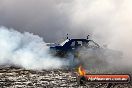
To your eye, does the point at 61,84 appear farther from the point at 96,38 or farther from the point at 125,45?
the point at 96,38

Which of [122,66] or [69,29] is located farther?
[69,29]

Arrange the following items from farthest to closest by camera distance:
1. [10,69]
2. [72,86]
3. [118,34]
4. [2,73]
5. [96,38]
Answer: [96,38]
[118,34]
[10,69]
[2,73]
[72,86]

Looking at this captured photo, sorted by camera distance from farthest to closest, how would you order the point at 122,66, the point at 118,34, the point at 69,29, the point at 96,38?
the point at 69,29 → the point at 96,38 → the point at 118,34 → the point at 122,66

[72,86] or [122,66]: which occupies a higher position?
[122,66]

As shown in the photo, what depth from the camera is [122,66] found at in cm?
2731

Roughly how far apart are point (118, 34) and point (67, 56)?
25.7ft

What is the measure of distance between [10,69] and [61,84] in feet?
23.0

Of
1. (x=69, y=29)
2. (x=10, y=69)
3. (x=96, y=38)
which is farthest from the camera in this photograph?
(x=69, y=29)

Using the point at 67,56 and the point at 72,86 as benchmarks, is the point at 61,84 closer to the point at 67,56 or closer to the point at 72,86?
the point at 72,86

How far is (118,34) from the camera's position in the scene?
33969 mm

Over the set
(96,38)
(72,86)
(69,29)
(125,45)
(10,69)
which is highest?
(69,29)

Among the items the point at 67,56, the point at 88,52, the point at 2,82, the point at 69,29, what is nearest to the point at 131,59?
the point at 88,52

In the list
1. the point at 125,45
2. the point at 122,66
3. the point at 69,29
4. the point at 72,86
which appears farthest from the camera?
the point at 69,29

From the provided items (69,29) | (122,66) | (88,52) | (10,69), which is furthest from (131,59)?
(69,29)
